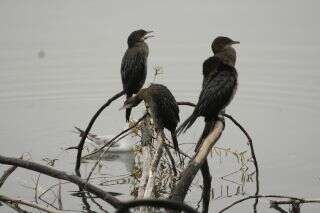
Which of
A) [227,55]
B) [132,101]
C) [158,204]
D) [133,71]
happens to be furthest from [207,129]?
[133,71]

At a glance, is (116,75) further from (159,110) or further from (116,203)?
(116,203)

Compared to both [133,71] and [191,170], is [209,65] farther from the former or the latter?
[191,170]

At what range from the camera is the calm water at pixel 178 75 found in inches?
317

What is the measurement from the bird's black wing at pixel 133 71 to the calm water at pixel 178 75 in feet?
3.92

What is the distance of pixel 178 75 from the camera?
10.8m

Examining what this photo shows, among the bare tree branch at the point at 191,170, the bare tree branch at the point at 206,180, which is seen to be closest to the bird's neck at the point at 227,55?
the bare tree branch at the point at 206,180

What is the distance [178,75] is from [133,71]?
14.5ft

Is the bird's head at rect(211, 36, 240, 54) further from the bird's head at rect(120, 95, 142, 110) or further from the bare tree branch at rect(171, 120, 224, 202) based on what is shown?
the bare tree branch at rect(171, 120, 224, 202)

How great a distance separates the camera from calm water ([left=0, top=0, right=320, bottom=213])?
805 centimetres

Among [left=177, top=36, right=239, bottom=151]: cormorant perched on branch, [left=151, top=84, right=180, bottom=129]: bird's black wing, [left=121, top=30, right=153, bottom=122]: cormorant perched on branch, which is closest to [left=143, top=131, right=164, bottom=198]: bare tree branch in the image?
[left=177, top=36, right=239, bottom=151]: cormorant perched on branch

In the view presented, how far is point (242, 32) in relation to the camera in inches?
508

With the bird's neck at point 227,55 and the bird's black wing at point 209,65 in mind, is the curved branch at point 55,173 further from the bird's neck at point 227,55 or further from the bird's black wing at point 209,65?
the bird's neck at point 227,55

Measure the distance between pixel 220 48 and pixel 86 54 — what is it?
6.59 metres

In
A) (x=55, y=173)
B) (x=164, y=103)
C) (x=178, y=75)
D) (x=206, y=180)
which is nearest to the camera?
(x=55, y=173)
